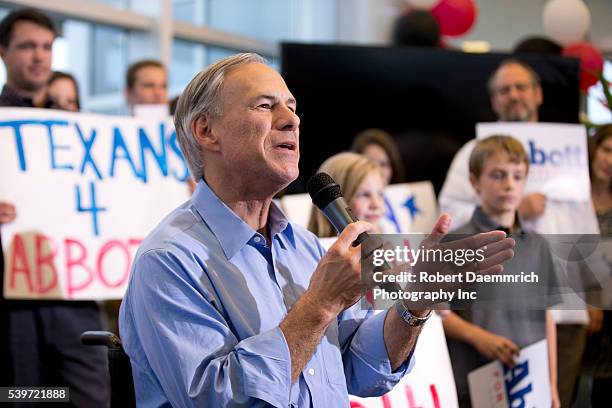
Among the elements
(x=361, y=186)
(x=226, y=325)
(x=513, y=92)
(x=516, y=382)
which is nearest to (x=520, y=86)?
(x=513, y=92)

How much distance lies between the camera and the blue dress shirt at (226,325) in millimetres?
1348

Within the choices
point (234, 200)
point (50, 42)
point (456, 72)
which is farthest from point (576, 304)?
point (456, 72)

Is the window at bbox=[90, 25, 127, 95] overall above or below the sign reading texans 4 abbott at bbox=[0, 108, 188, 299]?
above

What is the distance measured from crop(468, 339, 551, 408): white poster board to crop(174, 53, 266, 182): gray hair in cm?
121

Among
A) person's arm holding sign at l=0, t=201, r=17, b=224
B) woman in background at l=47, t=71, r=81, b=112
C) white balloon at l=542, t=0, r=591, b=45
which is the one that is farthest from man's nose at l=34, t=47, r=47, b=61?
white balloon at l=542, t=0, r=591, b=45

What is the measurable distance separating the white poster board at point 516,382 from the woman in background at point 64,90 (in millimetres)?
1762

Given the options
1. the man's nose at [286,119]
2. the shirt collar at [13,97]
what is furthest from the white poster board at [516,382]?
the shirt collar at [13,97]

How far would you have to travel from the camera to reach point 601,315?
3225 millimetres

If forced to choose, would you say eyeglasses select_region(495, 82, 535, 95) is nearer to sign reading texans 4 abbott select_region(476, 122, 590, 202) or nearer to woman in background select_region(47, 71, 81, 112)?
sign reading texans 4 abbott select_region(476, 122, 590, 202)

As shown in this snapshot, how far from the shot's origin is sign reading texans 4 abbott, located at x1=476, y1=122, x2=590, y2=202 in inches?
141

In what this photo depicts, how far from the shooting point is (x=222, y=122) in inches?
61.5

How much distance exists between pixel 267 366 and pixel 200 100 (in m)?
0.54

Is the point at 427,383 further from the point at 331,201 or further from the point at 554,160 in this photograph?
the point at 554,160

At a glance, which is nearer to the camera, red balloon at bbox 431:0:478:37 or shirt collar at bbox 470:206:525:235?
shirt collar at bbox 470:206:525:235
